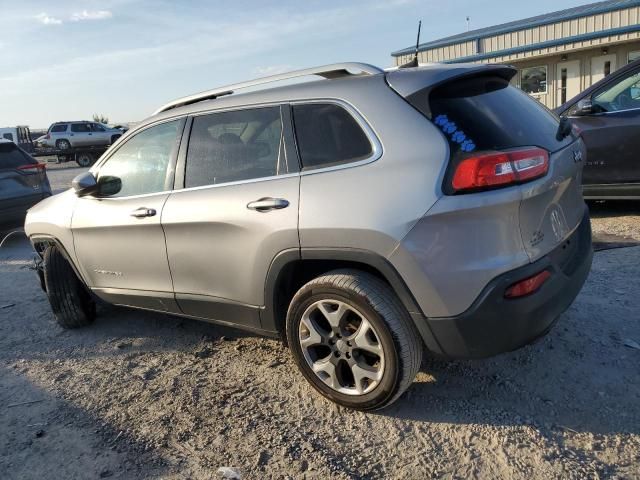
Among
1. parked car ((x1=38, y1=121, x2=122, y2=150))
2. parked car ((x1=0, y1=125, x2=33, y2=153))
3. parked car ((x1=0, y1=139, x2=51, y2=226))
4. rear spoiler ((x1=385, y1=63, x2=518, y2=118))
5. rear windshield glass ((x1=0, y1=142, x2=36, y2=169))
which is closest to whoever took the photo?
rear spoiler ((x1=385, y1=63, x2=518, y2=118))

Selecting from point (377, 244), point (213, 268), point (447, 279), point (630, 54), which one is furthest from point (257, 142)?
point (630, 54)

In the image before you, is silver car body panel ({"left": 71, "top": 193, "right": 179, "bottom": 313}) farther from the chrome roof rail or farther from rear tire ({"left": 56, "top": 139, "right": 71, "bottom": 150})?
rear tire ({"left": 56, "top": 139, "right": 71, "bottom": 150})

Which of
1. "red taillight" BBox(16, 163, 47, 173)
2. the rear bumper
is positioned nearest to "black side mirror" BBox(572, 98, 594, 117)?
the rear bumper

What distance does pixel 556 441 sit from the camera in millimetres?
2672

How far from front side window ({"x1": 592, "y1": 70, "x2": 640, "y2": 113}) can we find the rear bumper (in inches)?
165

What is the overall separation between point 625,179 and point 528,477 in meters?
4.73

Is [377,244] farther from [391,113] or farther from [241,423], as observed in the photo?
[241,423]

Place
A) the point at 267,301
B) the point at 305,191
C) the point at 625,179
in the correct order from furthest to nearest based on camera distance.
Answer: the point at 625,179 → the point at 267,301 → the point at 305,191

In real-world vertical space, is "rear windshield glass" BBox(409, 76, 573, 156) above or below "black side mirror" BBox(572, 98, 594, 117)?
above

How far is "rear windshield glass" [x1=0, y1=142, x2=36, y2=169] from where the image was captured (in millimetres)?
8391

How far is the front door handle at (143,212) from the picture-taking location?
366cm

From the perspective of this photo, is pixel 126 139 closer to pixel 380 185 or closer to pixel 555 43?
pixel 380 185

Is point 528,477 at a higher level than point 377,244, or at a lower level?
lower

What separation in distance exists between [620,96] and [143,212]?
5.36 meters
